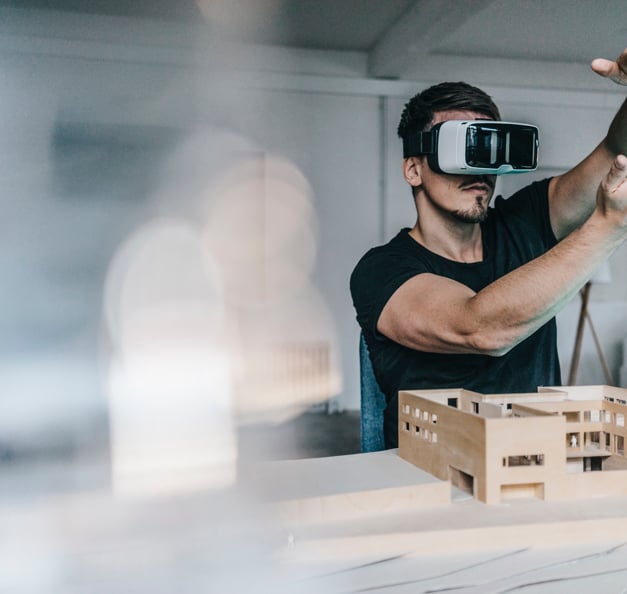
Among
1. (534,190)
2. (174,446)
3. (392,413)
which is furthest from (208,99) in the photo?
(392,413)

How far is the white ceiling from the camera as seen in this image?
494 cm

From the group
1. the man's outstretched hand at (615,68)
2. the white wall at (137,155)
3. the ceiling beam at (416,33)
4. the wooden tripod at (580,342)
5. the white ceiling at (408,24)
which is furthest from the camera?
Result: the wooden tripod at (580,342)

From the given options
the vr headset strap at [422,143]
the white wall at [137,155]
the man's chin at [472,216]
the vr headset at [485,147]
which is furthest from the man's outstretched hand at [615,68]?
the white wall at [137,155]

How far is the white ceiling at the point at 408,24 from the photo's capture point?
16.2ft

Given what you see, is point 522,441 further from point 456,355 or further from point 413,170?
point 413,170

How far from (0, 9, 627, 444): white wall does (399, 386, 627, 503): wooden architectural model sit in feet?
15.7

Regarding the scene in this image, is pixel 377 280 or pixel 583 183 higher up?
pixel 583 183

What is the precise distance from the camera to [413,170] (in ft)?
6.22

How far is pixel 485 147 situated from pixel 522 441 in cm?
63

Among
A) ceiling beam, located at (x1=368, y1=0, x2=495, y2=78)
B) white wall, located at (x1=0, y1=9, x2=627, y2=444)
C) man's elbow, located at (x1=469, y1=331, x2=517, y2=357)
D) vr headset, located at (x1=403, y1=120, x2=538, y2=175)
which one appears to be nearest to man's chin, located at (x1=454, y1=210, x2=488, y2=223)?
vr headset, located at (x1=403, y1=120, x2=538, y2=175)

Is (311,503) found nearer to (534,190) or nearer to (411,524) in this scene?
(411,524)

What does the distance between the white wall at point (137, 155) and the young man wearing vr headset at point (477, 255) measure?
4054 millimetres

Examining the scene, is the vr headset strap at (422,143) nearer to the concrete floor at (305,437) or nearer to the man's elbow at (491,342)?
the man's elbow at (491,342)

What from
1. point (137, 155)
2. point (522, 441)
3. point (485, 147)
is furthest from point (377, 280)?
point (137, 155)
